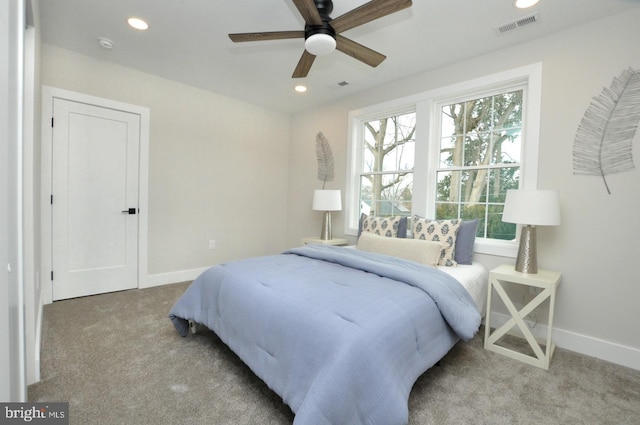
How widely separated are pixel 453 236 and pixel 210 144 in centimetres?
328

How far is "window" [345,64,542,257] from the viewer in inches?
103

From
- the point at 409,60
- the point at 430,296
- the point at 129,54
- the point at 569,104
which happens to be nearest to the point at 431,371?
the point at 430,296

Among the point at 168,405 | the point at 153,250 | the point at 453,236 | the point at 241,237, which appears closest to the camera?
the point at 168,405

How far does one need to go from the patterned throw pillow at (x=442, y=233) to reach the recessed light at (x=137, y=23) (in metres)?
3.07

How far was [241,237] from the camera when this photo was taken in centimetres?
439

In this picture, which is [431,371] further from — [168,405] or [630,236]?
[630,236]

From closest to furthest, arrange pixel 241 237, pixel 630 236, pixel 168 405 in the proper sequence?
1. pixel 168 405
2. pixel 630 236
3. pixel 241 237

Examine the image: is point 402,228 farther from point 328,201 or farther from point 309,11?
point 309,11

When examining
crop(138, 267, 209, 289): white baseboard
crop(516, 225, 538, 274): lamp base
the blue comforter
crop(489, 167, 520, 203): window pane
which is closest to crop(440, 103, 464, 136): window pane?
crop(489, 167, 520, 203): window pane

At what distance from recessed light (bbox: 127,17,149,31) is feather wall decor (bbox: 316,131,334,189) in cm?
242

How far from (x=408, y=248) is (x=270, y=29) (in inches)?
89.1

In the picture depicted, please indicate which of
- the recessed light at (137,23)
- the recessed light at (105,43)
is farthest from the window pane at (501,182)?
the recessed light at (105,43)

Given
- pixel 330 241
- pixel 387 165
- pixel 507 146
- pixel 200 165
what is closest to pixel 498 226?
pixel 507 146

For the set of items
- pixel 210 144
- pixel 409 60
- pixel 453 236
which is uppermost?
pixel 409 60
